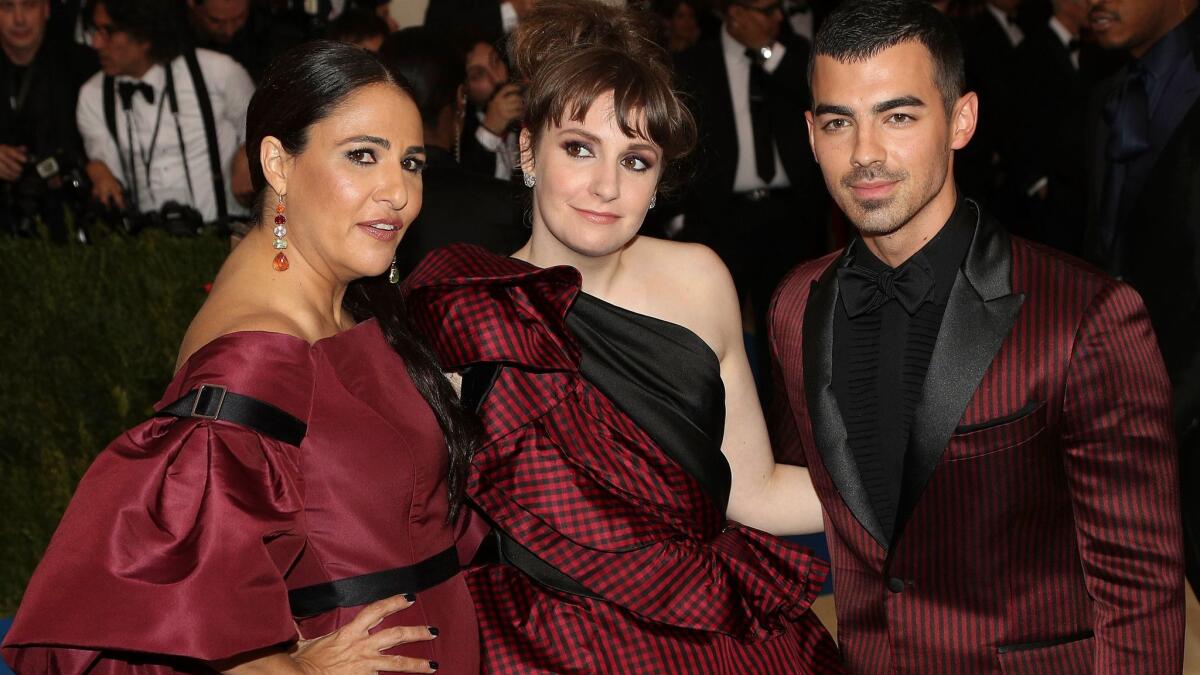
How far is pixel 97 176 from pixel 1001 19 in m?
5.17

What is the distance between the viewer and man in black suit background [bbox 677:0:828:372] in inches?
238

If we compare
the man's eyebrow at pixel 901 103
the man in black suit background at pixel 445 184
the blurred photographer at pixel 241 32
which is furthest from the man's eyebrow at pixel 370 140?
the blurred photographer at pixel 241 32

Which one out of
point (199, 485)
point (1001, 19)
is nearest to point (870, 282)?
point (199, 485)

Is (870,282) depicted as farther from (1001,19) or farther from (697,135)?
(1001,19)

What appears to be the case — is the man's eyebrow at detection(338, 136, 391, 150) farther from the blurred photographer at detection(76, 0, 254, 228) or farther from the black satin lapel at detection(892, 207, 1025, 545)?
the blurred photographer at detection(76, 0, 254, 228)

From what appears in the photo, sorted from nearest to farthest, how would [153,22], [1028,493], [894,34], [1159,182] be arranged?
[1028,493] < [894,34] < [1159,182] < [153,22]

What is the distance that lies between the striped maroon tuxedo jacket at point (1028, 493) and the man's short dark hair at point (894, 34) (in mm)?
260

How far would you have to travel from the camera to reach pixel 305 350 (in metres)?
2.08

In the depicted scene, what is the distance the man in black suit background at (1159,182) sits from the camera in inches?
139

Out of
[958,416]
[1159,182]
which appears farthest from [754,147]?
[958,416]

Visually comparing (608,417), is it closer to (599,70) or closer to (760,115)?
(599,70)

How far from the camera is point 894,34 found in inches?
88.6

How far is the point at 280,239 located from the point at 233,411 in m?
0.36

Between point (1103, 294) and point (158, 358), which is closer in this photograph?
point (1103, 294)
